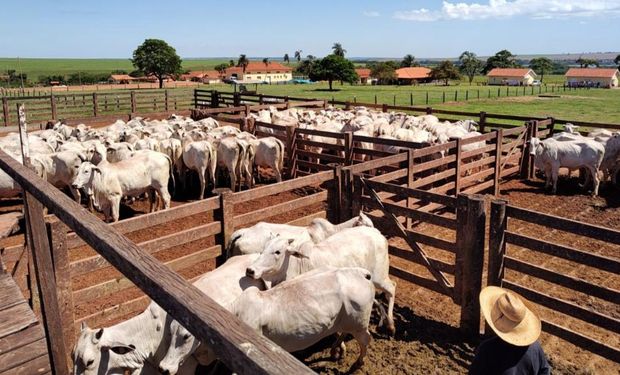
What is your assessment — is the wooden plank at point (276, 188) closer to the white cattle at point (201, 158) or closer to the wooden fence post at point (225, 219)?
the wooden fence post at point (225, 219)

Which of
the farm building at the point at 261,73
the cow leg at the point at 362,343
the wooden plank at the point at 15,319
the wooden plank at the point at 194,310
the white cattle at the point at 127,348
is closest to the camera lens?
the wooden plank at the point at 194,310

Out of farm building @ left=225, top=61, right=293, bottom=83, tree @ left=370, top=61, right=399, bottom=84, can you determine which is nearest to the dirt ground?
tree @ left=370, top=61, right=399, bottom=84

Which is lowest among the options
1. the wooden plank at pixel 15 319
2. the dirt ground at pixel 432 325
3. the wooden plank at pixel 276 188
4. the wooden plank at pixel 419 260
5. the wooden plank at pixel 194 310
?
the dirt ground at pixel 432 325

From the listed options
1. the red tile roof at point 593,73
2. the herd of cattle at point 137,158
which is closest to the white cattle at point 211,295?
the herd of cattle at point 137,158

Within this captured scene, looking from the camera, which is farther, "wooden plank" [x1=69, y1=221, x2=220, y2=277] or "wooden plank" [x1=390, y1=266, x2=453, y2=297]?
"wooden plank" [x1=390, y1=266, x2=453, y2=297]

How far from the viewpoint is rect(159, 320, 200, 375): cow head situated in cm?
448

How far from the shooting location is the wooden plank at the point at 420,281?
6.82 metres

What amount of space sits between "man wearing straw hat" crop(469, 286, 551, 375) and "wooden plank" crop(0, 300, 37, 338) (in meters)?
3.14

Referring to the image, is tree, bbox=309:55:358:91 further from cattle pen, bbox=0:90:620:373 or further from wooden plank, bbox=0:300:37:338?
wooden plank, bbox=0:300:37:338

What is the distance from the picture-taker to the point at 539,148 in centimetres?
1355

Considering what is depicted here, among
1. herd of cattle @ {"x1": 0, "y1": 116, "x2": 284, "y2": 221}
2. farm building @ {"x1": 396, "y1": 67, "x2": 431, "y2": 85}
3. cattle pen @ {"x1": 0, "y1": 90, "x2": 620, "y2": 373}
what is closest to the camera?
cattle pen @ {"x1": 0, "y1": 90, "x2": 620, "y2": 373}

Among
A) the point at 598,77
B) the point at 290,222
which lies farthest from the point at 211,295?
the point at 598,77

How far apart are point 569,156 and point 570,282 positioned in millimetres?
8737

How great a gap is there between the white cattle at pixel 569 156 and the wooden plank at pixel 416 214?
781 cm
